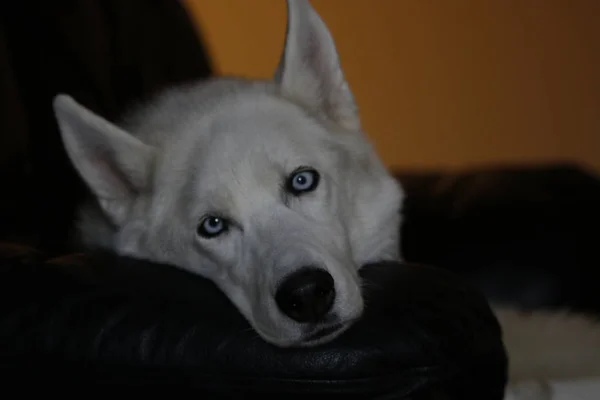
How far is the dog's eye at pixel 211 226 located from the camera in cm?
140

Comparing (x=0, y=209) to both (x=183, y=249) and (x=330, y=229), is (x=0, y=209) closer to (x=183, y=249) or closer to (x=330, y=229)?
(x=183, y=249)

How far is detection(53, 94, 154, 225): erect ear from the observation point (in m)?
1.42

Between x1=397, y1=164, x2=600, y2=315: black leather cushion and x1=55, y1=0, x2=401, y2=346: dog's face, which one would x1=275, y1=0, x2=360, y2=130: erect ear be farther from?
x1=397, y1=164, x2=600, y2=315: black leather cushion

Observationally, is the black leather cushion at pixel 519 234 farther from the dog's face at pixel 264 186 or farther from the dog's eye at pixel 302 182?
the dog's eye at pixel 302 182

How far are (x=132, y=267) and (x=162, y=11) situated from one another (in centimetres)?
145

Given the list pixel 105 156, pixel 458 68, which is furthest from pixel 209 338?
pixel 458 68

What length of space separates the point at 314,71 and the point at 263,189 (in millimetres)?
393

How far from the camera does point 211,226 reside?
1416 mm

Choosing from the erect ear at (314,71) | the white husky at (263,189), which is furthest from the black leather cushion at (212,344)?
the erect ear at (314,71)

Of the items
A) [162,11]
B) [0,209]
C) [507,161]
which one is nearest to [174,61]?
[162,11]

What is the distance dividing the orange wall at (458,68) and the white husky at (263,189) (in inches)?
65.9

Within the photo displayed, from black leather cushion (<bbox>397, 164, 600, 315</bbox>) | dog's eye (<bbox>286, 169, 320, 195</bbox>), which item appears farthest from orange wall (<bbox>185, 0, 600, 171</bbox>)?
dog's eye (<bbox>286, 169, 320, 195</bbox>)

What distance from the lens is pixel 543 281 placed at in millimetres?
1943

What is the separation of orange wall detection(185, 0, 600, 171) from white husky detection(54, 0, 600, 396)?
5.49ft
